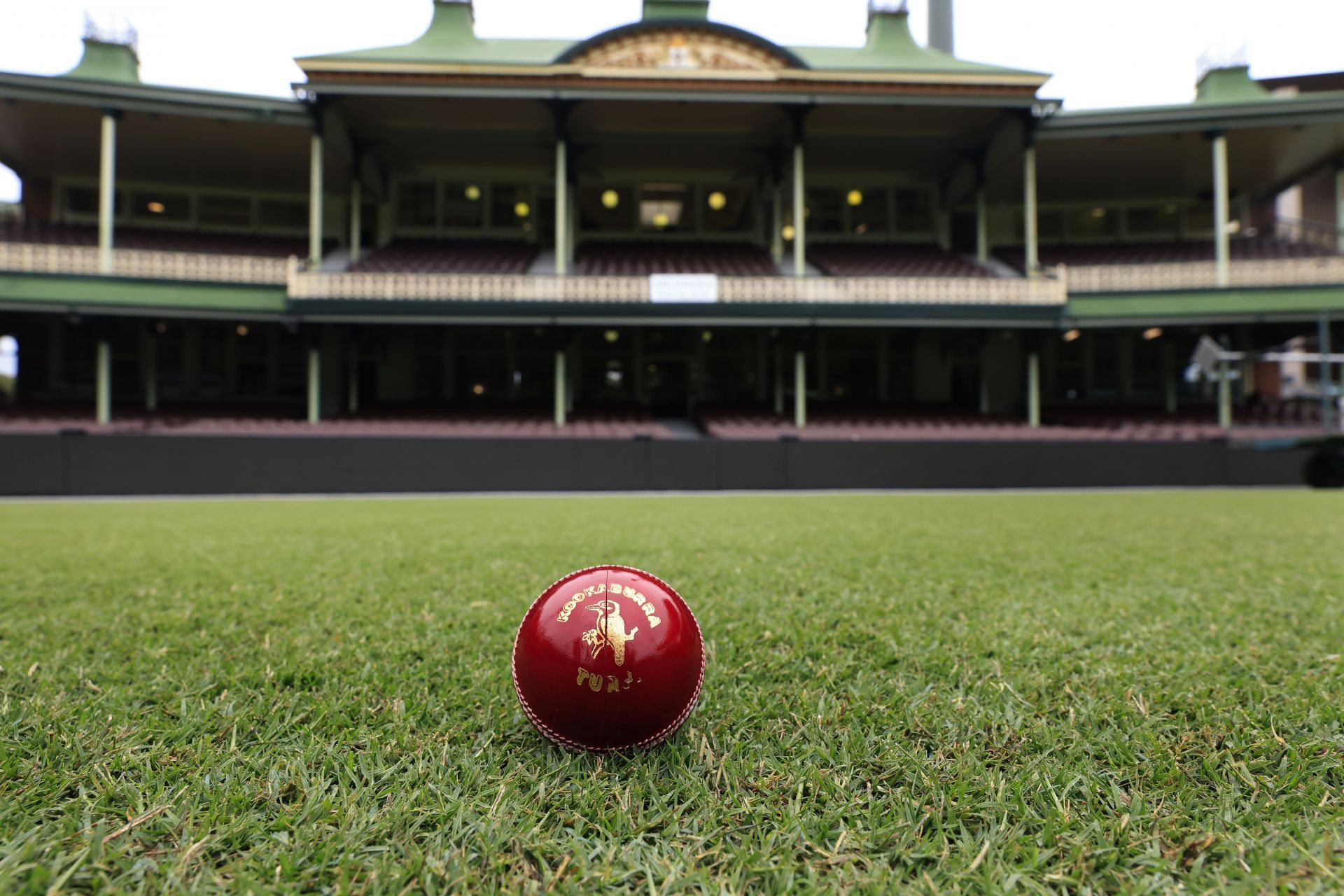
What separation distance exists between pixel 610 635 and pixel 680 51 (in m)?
19.2

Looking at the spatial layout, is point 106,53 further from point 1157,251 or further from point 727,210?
point 1157,251

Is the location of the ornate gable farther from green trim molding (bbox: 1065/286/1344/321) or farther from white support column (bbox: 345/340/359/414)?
green trim molding (bbox: 1065/286/1344/321)

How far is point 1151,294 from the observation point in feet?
55.3

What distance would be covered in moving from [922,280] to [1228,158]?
37.2 ft

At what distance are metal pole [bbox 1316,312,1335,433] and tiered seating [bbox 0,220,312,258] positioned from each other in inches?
1023

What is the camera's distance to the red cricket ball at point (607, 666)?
63.1 inches

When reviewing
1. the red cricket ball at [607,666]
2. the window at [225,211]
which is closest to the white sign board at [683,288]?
the window at [225,211]

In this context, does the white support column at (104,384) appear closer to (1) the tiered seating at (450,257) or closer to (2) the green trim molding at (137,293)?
(2) the green trim molding at (137,293)

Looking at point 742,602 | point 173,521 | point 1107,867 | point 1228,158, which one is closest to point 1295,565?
point 742,602

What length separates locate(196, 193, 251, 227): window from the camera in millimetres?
20328

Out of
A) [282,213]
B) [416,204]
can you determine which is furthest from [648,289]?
[282,213]

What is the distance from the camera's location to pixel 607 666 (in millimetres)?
1597

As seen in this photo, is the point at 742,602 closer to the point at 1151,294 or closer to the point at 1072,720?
the point at 1072,720

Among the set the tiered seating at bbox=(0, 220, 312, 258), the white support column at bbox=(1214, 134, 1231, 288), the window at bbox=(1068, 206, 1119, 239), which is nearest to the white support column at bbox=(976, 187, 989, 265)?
the window at bbox=(1068, 206, 1119, 239)
